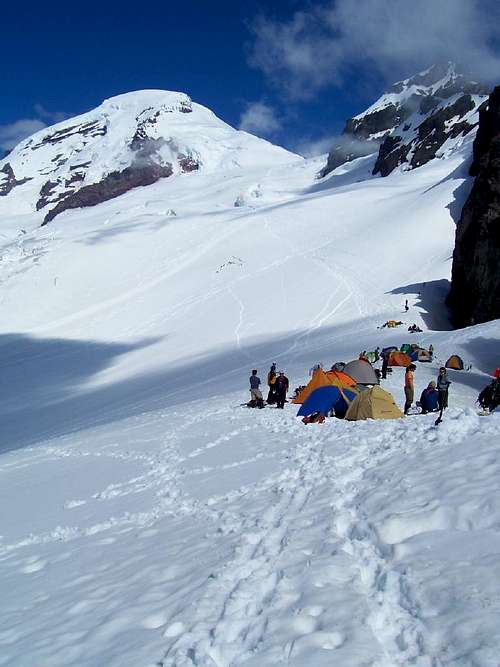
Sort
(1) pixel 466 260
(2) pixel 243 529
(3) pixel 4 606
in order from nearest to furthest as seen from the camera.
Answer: (3) pixel 4 606, (2) pixel 243 529, (1) pixel 466 260

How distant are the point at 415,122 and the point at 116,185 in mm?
104940

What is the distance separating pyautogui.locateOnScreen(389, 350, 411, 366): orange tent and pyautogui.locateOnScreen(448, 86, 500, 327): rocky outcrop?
1268 centimetres

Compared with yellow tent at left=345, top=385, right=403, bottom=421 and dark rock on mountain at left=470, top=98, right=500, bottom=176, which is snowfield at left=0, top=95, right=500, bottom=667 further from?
dark rock on mountain at left=470, top=98, right=500, bottom=176

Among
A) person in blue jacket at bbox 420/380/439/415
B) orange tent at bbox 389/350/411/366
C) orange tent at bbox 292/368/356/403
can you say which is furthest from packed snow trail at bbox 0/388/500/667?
orange tent at bbox 389/350/411/366

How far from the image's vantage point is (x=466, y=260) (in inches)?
1430

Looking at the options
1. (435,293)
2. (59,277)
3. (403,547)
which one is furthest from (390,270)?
(403,547)

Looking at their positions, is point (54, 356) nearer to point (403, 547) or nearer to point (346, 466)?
point (346, 466)

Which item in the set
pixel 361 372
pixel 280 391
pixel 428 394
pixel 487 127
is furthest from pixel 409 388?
pixel 487 127

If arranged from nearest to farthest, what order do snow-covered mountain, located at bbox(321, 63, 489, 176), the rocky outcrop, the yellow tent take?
the yellow tent → the rocky outcrop → snow-covered mountain, located at bbox(321, 63, 489, 176)

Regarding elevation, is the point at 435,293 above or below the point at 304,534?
above

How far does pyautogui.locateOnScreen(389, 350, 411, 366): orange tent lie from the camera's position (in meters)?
21.9

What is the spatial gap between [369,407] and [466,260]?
26.3 metres

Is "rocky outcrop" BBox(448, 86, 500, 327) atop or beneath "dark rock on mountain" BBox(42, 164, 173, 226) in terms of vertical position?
beneath

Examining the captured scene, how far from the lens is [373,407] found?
13344 mm
